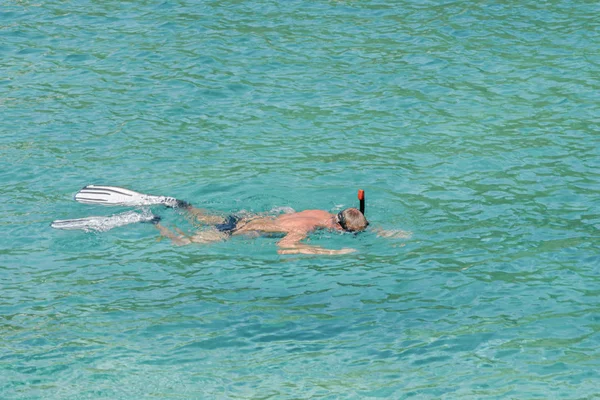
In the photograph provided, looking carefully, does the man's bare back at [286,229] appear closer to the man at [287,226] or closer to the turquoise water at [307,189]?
the man at [287,226]

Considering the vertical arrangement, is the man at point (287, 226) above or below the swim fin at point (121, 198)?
below

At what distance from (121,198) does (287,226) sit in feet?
8.05

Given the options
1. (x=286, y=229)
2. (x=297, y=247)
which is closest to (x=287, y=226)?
(x=286, y=229)

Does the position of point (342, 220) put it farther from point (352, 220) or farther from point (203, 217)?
point (203, 217)

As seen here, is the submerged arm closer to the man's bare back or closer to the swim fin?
the man's bare back

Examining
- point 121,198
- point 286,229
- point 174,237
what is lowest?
point 174,237

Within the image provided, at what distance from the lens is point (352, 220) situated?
11.4m

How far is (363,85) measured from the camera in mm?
16781

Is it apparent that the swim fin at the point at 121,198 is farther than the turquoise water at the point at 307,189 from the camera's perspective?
Yes

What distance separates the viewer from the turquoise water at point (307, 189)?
352 inches

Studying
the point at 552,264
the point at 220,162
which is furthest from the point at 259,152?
the point at 552,264

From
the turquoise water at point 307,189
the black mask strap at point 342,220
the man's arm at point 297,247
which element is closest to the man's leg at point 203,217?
the turquoise water at point 307,189

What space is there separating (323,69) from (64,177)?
19.7 ft

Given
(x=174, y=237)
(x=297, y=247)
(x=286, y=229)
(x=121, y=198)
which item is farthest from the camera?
(x=121, y=198)
